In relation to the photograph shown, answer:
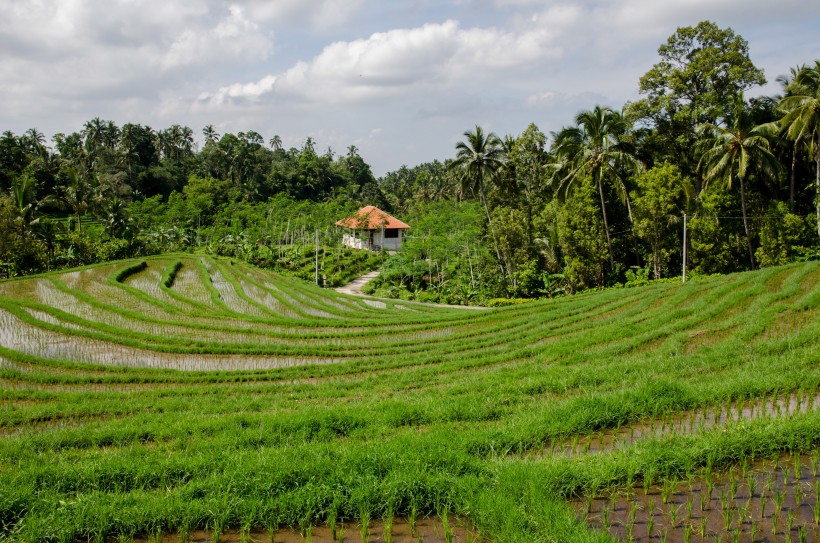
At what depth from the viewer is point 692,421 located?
26.1ft

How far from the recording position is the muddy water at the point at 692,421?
7.33m

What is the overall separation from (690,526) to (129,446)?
7.32 m

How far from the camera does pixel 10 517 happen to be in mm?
5535

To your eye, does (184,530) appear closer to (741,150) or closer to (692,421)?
(692,421)

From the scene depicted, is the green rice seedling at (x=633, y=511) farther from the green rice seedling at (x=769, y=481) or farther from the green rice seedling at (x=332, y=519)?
the green rice seedling at (x=332, y=519)

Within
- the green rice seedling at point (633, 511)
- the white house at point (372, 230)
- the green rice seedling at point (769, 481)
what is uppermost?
the white house at point (372, 230)

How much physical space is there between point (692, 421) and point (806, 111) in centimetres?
2221

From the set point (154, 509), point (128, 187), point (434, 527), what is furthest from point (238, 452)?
point (128, 187)

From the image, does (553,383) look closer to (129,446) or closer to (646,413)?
(646,413)

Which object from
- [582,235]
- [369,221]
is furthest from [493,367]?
[369,221]

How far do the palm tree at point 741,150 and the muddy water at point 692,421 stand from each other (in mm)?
20688

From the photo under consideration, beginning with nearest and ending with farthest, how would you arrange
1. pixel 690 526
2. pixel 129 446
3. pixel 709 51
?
pixel 690 526, pixel 129 446, pixel 709 51

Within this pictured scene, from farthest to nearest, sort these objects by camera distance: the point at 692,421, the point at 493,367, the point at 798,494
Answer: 1. the point at 493,367
2. the point at 692,421
3. the point at 798,494

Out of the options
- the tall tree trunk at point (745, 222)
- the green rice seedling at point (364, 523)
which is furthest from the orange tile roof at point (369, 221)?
the green rice seedling at point (364, 523)
